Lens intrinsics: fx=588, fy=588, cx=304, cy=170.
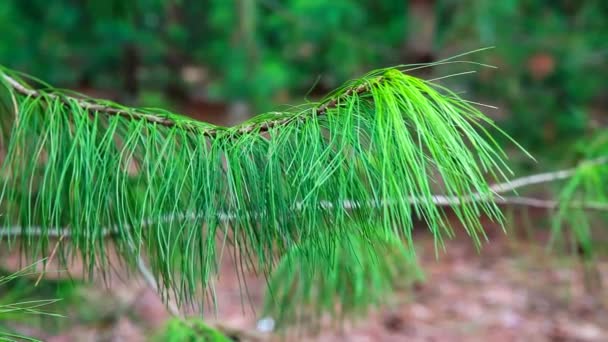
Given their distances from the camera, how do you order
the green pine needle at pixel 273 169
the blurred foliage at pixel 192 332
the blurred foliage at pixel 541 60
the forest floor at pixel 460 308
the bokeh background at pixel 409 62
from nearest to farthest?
the green pine needle at pixel 273 169
the blurred foliage at pixel 192 332
the forest floor at pixel 460 308
the bokeh background at pixel 409 62
the blurred foliage at pixel 541 60

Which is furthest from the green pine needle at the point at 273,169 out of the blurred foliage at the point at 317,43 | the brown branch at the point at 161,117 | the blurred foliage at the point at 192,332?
the blurred foliage at the point at 317,43

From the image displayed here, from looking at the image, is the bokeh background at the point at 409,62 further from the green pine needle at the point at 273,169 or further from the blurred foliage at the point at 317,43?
the green pine needle at the point at 273,169

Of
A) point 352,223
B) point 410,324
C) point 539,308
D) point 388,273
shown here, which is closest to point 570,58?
point 539,308

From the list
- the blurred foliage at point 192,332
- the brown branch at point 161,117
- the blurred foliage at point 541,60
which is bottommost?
the blurred foliage at point 192,332

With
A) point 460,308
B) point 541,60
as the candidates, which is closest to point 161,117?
point 460,308

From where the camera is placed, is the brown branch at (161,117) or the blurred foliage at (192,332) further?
the blurred foliage at (192,332)

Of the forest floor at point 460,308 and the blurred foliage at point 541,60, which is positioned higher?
the blurred foliage at point 541,60

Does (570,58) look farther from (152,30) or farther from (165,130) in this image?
(165,130)

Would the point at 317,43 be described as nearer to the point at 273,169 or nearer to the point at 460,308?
the point at 460,308
